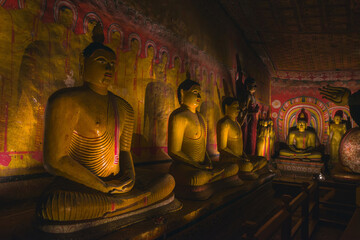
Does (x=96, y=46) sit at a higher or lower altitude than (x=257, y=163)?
higher

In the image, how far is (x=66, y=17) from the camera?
92.7 inches

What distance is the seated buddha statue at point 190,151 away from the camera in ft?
9.33

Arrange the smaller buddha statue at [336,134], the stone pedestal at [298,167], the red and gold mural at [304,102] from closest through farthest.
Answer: the stone pedestal at [298,167], the smaller buddha statue at [336,134], the red and gold mural at [304,102]

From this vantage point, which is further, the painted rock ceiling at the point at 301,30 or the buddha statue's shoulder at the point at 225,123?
the painted rock ceiling at the point at 301,30

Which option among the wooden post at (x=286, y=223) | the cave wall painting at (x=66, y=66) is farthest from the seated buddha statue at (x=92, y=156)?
the wooden post at (x=286, y=223)

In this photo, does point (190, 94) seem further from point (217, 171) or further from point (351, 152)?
point (351, 152)

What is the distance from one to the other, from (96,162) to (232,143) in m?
2.81

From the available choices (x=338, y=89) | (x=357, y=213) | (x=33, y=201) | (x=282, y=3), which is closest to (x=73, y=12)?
(x=33, y=201)

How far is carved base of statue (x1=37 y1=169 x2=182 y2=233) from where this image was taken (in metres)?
1.58

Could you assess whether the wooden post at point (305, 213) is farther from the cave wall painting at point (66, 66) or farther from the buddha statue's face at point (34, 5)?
the buddha statue's face at point (34, 5)

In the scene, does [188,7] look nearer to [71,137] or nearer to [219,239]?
[71,137]

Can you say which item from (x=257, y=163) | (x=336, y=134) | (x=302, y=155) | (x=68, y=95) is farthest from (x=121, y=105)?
(x=336, y=134)

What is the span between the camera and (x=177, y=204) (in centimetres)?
241

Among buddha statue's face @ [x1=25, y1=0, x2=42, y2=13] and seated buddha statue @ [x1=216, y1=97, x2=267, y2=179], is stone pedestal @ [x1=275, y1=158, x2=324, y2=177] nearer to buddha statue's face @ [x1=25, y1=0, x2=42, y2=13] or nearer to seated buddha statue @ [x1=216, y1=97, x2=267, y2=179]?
seated buddha statue @ [x1=216, y1=97, x2=267, y2=179]
